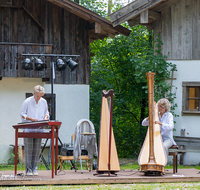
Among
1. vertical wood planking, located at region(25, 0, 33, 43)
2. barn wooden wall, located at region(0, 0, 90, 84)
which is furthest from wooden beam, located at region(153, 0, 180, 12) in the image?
vertical wood planking, located at region(25, 0, 33, 43)

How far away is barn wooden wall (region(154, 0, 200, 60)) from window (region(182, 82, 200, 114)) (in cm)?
76

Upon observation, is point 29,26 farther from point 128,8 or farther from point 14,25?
point 128,8

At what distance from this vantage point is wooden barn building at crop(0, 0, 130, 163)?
10.9 m

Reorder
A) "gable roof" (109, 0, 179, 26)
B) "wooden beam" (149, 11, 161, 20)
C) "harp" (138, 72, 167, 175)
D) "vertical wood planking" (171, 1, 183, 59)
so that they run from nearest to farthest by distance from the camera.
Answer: "harp" (138, 72, 167, 175)
"gable roof" (109, 0, 179, 26)
"vertical wood planking" (171, 1, 183, 59)
"wooden beam" (149, 11, 161, 20)

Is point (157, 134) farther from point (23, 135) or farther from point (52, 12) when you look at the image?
point (52, 12)

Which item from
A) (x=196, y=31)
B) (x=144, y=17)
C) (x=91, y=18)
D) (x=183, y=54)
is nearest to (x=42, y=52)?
(x=91, y=18)

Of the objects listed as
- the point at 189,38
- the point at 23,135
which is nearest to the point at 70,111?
the point at 189,38

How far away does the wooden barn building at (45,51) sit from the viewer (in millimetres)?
10930

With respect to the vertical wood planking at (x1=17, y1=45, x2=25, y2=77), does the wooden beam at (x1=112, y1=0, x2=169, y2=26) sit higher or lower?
higher

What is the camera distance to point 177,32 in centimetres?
1090

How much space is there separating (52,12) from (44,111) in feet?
18.3

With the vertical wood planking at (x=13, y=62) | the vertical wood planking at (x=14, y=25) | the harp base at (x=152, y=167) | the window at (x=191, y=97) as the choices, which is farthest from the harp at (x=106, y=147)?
the vertical wood planking at (x=14, y=25)

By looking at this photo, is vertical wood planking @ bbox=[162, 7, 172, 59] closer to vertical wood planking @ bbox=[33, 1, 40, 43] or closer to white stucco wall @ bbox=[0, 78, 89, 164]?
white stucco wall @ bbox=[0, 78, 89, 164]

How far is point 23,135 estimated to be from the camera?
6652 mm
